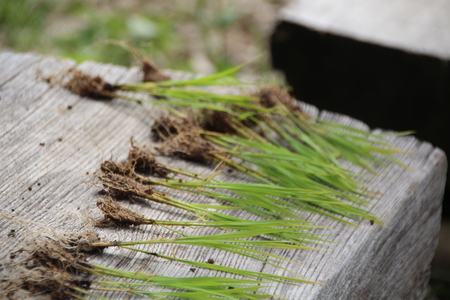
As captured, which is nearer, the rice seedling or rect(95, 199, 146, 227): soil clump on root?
the rice seedling

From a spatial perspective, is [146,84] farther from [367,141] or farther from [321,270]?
[321,270]

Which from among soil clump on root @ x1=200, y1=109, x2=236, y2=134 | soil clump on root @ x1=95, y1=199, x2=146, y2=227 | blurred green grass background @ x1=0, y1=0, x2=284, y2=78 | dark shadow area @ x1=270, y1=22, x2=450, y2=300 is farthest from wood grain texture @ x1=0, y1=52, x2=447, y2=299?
blurred green grass background @ x1=0, y1=0, x2=284, y2=78

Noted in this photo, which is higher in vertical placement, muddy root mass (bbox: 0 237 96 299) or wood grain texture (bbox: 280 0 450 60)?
wood grain texture (bbox: 280 0 450 60)

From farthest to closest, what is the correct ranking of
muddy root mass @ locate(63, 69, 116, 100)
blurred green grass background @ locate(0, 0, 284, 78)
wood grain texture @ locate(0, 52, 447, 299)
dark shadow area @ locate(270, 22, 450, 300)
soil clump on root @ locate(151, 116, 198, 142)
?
blurred green grass background @ locate(0, 0, 284, 78)
dark shadow area @ locate(270, 22, 450, 300)
muddy root mass @ locate(63, 69, 116, 100)
soil clump on root @ locate(151, 116, 198, 142)
wood grain texture @ locate(0, 52, 447, 299)

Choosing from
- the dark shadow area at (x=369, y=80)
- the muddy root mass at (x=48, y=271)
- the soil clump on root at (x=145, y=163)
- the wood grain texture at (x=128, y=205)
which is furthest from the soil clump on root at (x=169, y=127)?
the dark shadow area at (x=369, y=80)

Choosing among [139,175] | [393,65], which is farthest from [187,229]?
[393,65]

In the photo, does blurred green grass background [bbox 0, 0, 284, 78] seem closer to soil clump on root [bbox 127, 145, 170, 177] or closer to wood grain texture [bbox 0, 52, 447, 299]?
wood grain texture [bbox 0, 52, 447, 299]

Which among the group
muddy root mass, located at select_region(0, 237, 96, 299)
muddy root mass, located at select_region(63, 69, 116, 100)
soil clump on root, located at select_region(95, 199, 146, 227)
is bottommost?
muddy root mass, located at select_region(0, 237, 96, 299)
